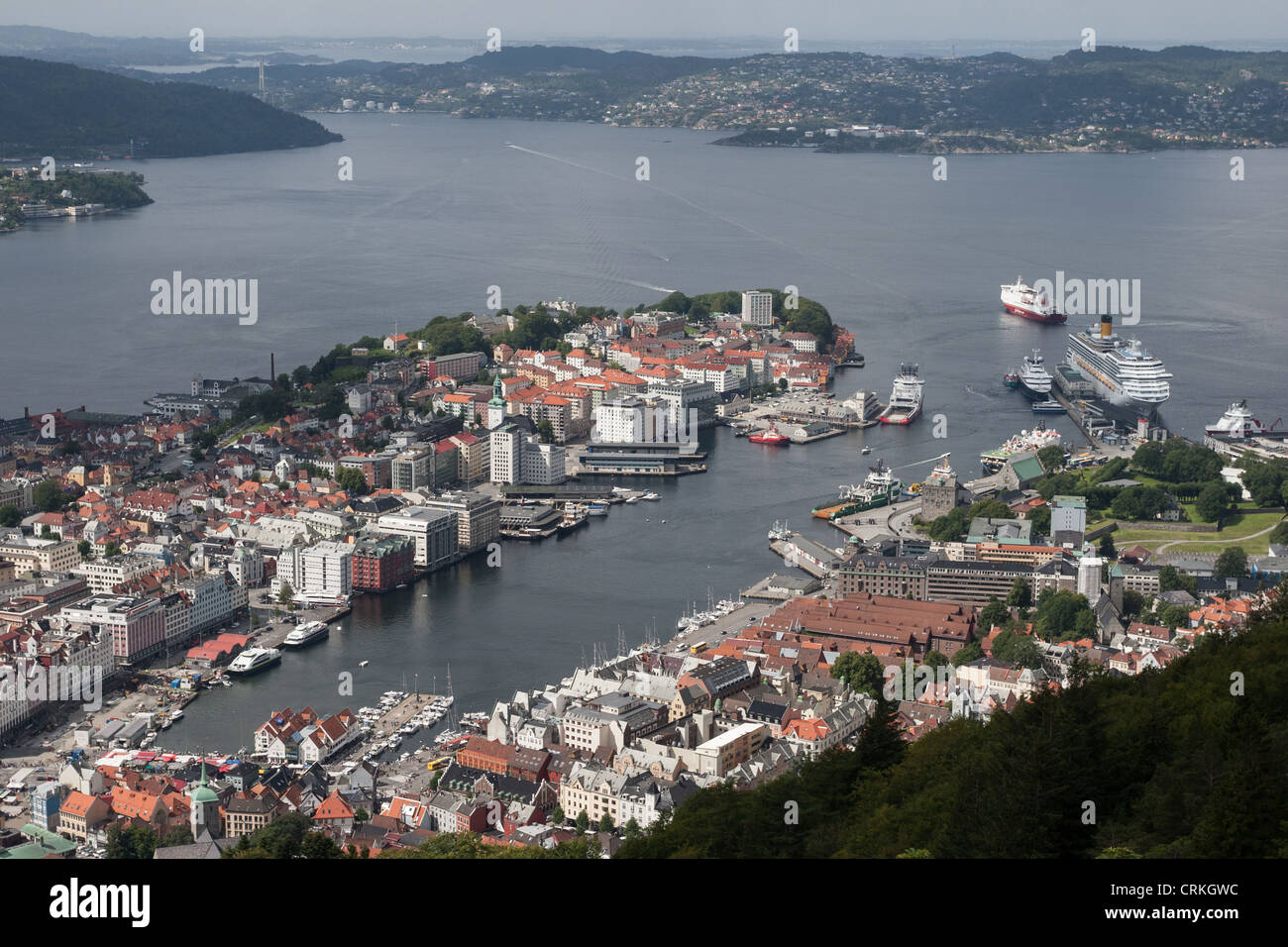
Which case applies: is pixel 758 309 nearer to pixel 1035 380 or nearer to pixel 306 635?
pixel 1035 380

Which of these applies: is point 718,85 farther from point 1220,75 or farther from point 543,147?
point 1220,75

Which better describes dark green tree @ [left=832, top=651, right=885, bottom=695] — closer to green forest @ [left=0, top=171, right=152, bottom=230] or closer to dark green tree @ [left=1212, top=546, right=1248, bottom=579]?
dark green tree @ [left=1212, top=546, right=1248, bottom=579]

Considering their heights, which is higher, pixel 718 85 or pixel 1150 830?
pixel 718 85

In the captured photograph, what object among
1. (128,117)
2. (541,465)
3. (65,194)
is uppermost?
(128,117)

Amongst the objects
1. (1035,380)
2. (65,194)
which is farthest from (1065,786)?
(65,194)

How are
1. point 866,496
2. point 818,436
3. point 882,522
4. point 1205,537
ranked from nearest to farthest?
point 1205,537
point 882,522
point 866,496
point 818,436

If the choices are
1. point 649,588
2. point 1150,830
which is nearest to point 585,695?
point 649,588
